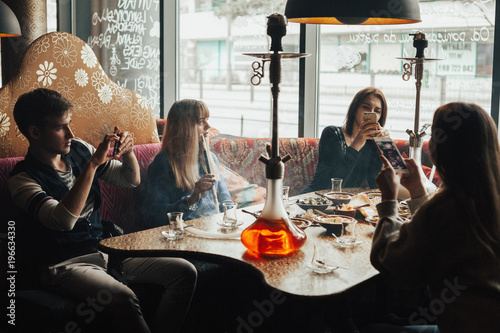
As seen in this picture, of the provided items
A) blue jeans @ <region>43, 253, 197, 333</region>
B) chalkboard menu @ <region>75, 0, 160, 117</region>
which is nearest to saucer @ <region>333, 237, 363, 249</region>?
blue jeans @ <region>43, 253, 197, 333</region>

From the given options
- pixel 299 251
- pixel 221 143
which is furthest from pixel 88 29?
pixel 299 251

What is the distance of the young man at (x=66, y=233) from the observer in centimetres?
189

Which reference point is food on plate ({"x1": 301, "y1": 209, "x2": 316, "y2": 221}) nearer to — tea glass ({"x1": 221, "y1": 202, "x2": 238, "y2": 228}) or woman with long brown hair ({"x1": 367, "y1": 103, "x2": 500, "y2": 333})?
tea glass ({"x1": 221, "y1": 202, "x2": 238, "y2": 228})

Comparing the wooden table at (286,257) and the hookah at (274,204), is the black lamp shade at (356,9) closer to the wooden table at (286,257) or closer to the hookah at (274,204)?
the hookah at (274,204)

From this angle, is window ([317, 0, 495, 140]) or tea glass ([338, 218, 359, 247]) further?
window ([317, 0, 495, 140])

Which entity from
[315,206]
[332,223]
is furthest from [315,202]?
[332,223]

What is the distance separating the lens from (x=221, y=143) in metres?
3.38

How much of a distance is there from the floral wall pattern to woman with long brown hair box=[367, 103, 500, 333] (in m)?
2.17

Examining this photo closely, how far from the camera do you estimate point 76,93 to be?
3.13 meters

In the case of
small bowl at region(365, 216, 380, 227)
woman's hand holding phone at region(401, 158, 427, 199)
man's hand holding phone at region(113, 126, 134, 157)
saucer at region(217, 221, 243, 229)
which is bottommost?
saucer at region(217, 221, 243, 229)

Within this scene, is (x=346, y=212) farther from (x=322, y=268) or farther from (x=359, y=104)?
(x=359, y=104)

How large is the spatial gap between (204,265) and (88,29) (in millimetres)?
3054

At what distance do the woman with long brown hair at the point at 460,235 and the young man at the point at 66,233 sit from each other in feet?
3.19

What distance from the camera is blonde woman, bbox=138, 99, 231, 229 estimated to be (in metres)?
2.51
